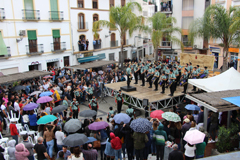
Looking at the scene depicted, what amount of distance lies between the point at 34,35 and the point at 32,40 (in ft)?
1.91

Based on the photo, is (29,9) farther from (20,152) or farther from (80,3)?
(20,152)

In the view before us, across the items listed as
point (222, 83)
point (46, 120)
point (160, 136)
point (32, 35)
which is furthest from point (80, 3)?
point (160, 136)

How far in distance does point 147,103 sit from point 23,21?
17367 millimetres

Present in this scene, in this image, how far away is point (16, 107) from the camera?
11.5m

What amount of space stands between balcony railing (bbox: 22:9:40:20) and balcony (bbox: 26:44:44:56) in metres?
2.89

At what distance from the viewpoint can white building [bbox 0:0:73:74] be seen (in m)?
22.4

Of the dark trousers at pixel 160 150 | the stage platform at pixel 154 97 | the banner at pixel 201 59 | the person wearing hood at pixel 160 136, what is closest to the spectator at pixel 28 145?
the person wearing hood at pixel 160 136

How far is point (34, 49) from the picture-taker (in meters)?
24.8

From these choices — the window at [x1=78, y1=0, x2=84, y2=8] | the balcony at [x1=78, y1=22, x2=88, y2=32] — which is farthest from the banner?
the window at [x1=78, y1=0, x2=84, y2=8]

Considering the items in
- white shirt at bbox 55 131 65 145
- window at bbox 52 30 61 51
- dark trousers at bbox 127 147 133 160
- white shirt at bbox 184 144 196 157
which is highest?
window at bbox 52 30 61 51

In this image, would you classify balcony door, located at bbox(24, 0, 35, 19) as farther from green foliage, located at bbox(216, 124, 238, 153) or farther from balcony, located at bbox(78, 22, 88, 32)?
green foliage, located at bbox(216, 124, 238, 153)

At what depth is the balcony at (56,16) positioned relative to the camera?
85.5ft

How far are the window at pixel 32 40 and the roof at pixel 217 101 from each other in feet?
64.9

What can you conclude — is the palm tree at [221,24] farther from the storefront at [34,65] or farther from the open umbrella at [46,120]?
the storefront at [34,65]
